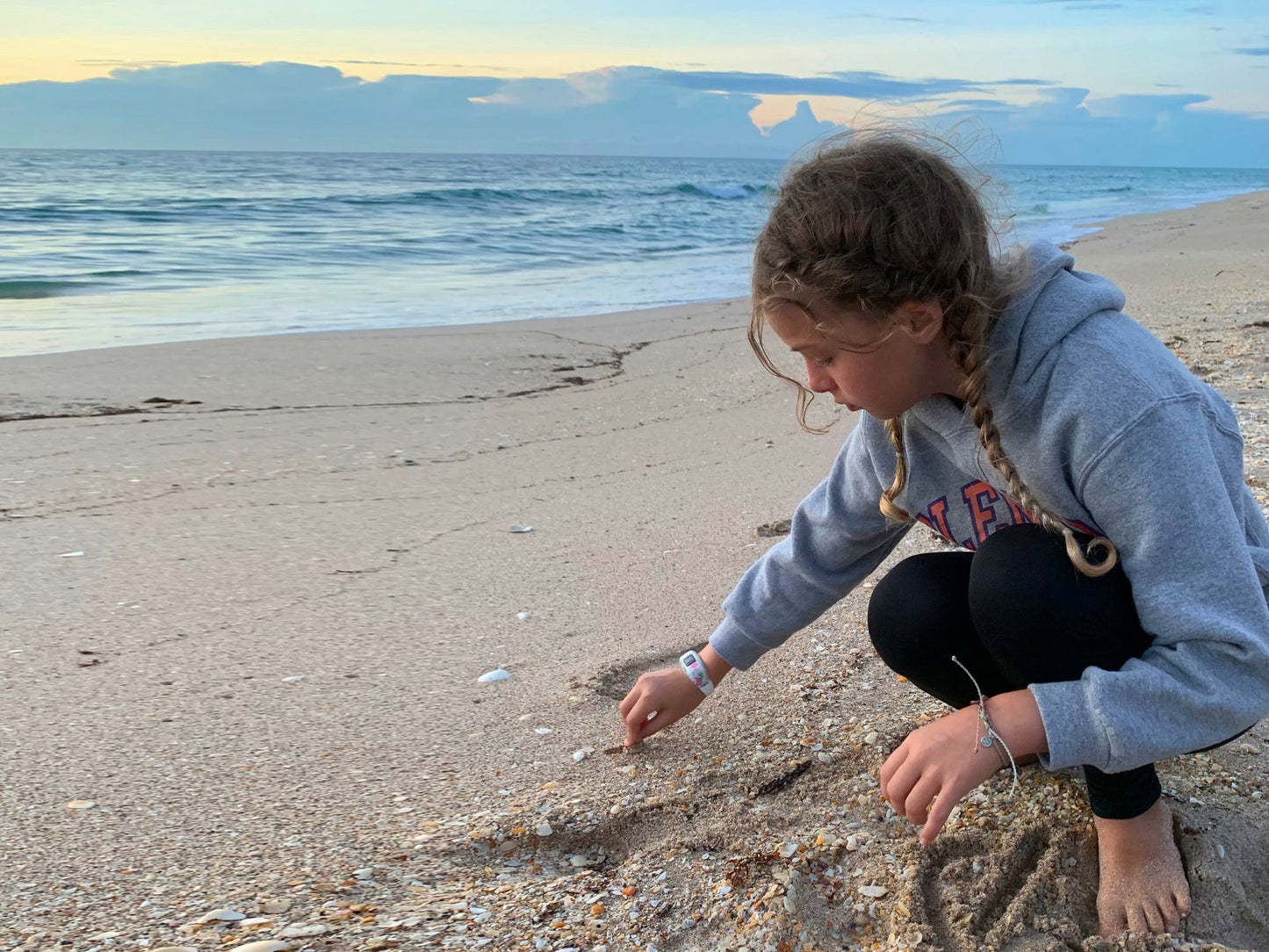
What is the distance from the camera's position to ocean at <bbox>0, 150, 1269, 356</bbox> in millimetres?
7977

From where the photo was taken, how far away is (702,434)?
14.1 ft

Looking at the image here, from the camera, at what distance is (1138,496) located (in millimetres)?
1257

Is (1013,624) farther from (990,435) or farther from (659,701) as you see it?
(659,701)

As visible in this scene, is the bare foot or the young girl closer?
the young girl

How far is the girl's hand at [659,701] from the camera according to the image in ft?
6.20

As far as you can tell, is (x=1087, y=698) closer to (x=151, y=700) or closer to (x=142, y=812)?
(x=142, y=812)

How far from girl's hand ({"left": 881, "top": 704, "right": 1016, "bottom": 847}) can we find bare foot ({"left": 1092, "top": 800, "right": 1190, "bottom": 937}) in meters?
0.34

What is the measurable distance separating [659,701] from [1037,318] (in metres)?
0.95

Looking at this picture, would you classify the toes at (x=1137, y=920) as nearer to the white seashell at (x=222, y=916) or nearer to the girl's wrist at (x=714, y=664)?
the girl's wrist at (x=714, y=664)

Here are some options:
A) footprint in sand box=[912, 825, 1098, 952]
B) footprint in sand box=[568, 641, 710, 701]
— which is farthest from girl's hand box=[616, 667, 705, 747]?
footprint in sand box=[912, 825, 1098, 952]

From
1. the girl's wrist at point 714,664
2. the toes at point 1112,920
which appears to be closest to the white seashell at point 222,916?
the girl's wrist at point 714,664

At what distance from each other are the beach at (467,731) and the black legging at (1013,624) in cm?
17

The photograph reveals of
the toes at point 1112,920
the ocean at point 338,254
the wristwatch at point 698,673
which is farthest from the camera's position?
the ocean at point 338,254

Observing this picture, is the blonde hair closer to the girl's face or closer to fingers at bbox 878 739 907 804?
the girl's face
